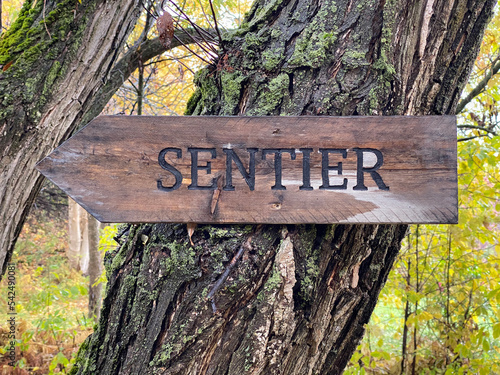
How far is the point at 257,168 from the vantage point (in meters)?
1.09

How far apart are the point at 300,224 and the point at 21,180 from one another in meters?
1.16

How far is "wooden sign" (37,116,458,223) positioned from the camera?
3.55ft

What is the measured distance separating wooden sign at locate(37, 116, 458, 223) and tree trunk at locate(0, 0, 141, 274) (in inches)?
21.4

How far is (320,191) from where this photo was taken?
42.8 inches

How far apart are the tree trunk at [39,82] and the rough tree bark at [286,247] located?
24.1 inches

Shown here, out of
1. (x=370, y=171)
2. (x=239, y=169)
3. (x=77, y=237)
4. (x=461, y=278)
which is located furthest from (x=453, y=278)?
(x=77, y=237)

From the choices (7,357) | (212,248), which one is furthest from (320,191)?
(7,357)

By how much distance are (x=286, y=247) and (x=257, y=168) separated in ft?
0.80

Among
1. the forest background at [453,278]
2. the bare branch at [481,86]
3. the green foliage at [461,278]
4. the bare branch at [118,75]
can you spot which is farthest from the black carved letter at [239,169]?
the bare branch at [481,86]

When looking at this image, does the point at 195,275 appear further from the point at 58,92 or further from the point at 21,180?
the point at 58,92

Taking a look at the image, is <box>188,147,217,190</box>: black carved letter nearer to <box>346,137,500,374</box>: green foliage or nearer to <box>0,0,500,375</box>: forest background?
<box>0,0,500,375</box>: forest background

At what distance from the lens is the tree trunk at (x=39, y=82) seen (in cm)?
146

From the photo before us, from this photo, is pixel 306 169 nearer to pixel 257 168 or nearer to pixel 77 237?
pixel 257 168

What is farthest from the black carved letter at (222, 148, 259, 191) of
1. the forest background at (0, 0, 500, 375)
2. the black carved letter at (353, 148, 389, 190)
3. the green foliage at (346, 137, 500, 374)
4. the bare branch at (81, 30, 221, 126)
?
the bare branch at (81, 30, 221, 126)
